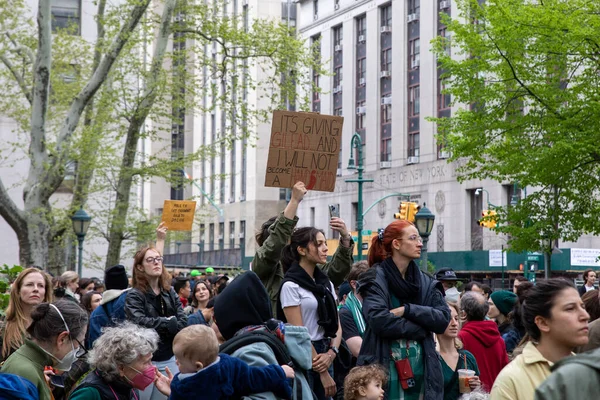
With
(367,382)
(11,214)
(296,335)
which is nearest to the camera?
(296,335)

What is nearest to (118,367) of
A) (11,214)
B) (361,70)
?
(11,214)

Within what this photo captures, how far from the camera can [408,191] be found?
6619 cm

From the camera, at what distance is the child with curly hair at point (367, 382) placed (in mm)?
6746

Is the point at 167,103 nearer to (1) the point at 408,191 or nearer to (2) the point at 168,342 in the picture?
(2) the point at 168,342

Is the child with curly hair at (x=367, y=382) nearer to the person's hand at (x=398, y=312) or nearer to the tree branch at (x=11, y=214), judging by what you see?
the person's hand at (x=398, y=312)

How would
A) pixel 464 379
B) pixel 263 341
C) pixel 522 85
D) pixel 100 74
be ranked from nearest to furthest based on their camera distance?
pixel 263 341, pixel 464 379, pixel 100 74, pixel 522 85

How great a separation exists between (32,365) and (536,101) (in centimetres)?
2335

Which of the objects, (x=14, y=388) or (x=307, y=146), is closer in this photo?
(x=14, y=388)

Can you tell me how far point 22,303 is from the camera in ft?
25.4

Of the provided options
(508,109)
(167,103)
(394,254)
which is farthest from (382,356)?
(167,103)

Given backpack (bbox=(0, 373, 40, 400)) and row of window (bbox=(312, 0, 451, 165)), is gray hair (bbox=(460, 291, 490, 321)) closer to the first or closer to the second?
backpack (bbox=(0, 373, 40, 400))

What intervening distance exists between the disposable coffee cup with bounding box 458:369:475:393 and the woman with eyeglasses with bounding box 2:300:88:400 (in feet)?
9.63

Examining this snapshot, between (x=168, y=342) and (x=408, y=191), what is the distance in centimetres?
5839

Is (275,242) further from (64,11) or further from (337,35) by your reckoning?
(337,35)
